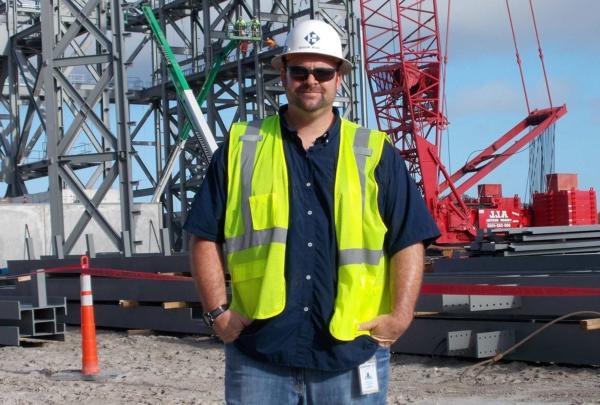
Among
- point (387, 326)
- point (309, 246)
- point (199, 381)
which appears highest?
point (309, 246)

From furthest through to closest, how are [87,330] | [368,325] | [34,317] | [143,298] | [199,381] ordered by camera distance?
[143,298], [34,317], [87,330], [199,381], [368,325]

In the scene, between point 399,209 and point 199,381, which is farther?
point 199,381

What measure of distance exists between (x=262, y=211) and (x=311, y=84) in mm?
474

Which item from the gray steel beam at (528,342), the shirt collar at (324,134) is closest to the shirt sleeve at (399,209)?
the shirt collar at (324,134)

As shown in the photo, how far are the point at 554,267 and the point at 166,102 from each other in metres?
26.0

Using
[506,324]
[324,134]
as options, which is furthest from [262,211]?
[506,324]

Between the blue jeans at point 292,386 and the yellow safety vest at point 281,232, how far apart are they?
16 cm

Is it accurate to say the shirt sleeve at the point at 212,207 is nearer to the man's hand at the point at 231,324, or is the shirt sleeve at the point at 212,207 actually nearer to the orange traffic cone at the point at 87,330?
the man's hand at the point at 231,324

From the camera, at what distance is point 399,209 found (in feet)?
11.4

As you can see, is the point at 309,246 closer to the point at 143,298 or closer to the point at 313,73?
the point at 313,73

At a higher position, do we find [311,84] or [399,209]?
[311,84]

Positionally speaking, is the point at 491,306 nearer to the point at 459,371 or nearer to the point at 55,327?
the point at 459,371

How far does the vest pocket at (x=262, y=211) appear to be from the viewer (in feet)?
11.2

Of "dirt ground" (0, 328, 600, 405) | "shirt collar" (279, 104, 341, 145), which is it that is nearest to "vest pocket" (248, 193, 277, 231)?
"shirt collar" (279, 104, 341, 145)
